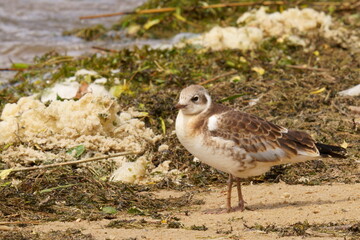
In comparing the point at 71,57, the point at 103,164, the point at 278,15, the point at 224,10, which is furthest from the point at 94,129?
the point at 224,10

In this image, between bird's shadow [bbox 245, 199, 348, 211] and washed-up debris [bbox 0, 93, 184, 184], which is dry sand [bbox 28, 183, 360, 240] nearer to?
bird's shadow [bbox 245, 199, 348, 211]

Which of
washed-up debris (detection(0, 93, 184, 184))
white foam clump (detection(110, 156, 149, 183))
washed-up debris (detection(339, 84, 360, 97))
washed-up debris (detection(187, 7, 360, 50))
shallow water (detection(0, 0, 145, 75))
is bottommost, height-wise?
white foam clump (detection(110, 156, 149, 183))

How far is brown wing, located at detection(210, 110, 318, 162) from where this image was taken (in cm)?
562

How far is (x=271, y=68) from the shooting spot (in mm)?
9430

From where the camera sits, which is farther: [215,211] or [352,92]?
[352,92]

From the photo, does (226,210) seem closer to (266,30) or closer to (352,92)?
(352,92)

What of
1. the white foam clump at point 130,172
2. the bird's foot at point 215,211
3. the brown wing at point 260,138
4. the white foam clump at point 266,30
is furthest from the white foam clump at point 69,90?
the bird's foot at point 215,211

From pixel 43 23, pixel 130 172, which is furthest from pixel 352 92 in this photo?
pixel 43 23

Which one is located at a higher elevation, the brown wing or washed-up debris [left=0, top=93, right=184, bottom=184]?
washed-up debris [left=0, top=93, right=184, bottom=184]

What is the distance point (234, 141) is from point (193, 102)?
1.65ft

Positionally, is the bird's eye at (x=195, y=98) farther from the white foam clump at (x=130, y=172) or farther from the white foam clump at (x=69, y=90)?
the white foam clump at (x=69, y=90)

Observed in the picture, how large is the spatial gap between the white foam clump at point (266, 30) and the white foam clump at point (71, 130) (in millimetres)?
3458

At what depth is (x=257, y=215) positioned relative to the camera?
533cm

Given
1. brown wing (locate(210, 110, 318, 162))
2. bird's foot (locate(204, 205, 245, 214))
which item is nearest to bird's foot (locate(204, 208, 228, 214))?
bird's foot (locate(204, 205, 245, 214))
